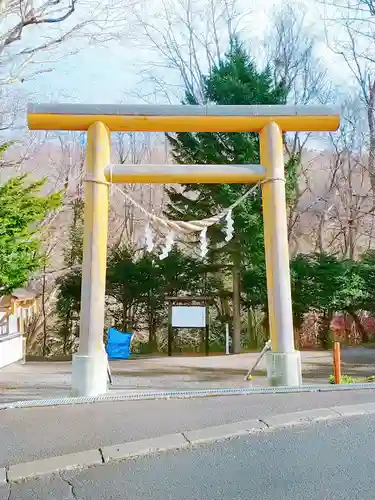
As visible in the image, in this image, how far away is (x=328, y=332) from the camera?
20391mm

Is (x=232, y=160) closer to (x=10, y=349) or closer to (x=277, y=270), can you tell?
(x=10, y=349)

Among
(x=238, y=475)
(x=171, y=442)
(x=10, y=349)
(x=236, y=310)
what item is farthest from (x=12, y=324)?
(x=238, y=475)

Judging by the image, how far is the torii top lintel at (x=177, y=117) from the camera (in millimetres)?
6820

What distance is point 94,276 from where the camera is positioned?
6.69 metres

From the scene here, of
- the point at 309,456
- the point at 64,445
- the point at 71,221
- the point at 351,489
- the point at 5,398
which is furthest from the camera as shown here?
the point at 71,221

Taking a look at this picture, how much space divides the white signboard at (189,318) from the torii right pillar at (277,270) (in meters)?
9.56

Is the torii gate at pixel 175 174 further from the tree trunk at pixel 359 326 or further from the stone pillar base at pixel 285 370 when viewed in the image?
the tree trunk at pixel 359 326

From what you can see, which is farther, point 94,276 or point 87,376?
point 94,276

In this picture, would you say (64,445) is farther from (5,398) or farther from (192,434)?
(5,398)

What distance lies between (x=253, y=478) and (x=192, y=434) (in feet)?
3.39

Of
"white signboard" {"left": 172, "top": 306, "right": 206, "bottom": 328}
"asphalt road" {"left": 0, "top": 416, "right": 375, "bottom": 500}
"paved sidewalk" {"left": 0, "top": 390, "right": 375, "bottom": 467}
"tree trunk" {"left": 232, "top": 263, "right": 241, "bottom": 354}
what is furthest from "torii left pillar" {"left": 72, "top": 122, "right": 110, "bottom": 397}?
"tree trunk" {"left": 232, "top": 263, "right": 241, "bottom": 354}

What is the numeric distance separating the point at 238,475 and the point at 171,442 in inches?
34.2

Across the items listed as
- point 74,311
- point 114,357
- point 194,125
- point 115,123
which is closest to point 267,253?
point 194,125

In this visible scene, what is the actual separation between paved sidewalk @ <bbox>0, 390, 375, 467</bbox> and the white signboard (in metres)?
10.4
